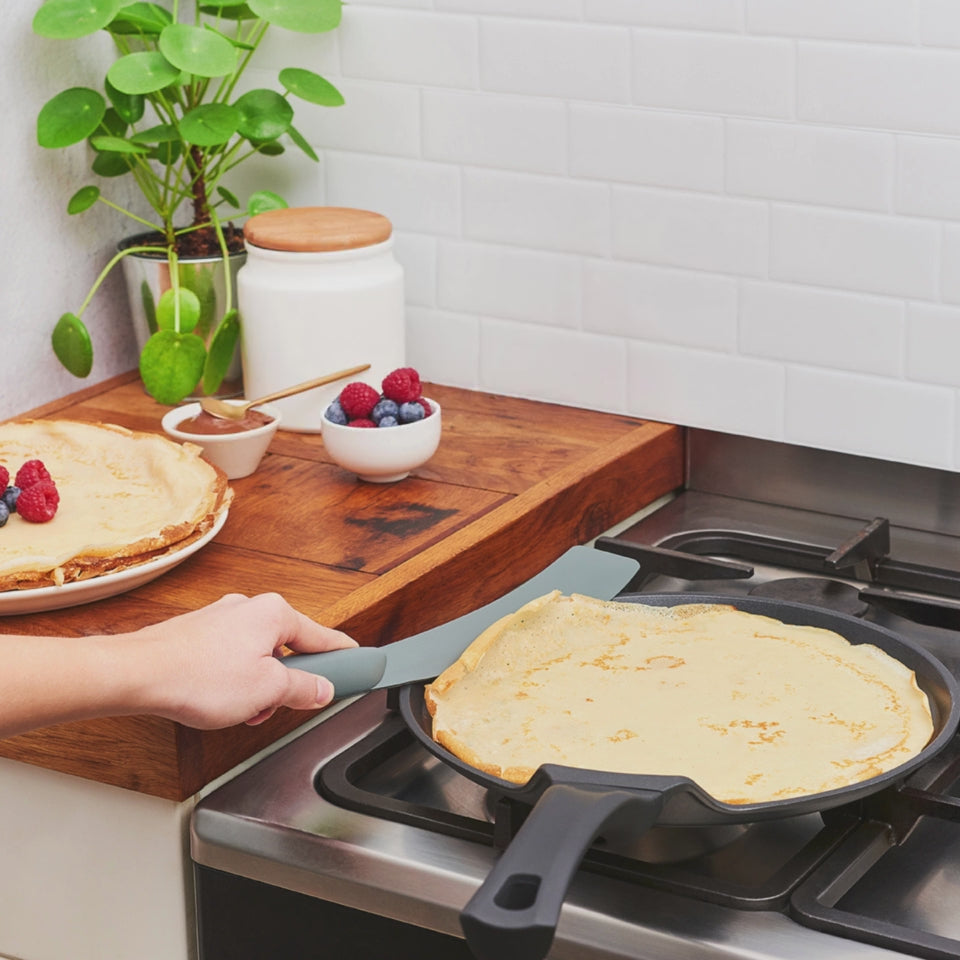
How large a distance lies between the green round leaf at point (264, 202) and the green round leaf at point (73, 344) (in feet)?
0.82

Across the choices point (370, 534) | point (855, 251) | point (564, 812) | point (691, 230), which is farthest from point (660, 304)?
point (564, 812)

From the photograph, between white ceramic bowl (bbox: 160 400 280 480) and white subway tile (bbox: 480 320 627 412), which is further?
white subway tile (bbox: 480 320 627 412)

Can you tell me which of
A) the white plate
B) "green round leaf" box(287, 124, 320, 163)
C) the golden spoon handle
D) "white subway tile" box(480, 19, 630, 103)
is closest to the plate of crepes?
the white plate

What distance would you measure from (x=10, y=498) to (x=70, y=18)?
1.94 feet

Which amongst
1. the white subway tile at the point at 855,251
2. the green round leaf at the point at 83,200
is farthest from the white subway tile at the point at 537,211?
the green round leaf at the point at 83,200

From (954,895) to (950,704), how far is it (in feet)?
0.46

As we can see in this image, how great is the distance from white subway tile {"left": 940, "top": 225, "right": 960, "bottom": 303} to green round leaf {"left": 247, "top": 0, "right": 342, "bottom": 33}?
2.34 feet

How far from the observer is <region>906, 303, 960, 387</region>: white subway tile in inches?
59.9

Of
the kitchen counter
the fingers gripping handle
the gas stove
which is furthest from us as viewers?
the kitchen counter

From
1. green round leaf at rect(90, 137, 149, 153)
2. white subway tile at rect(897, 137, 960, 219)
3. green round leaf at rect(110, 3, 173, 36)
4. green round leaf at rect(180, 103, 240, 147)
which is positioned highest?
green round leaf at rect(110, 3, 173, 36)

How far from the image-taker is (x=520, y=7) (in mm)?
1658

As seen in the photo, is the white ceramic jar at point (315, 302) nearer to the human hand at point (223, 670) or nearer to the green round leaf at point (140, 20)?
the green round leaf at point (140, 20)

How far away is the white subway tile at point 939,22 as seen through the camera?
56.1 inches

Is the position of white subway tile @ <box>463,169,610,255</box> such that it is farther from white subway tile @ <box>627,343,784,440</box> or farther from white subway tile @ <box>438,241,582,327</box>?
white subway tile @ <box>627,343,784,440</box>
